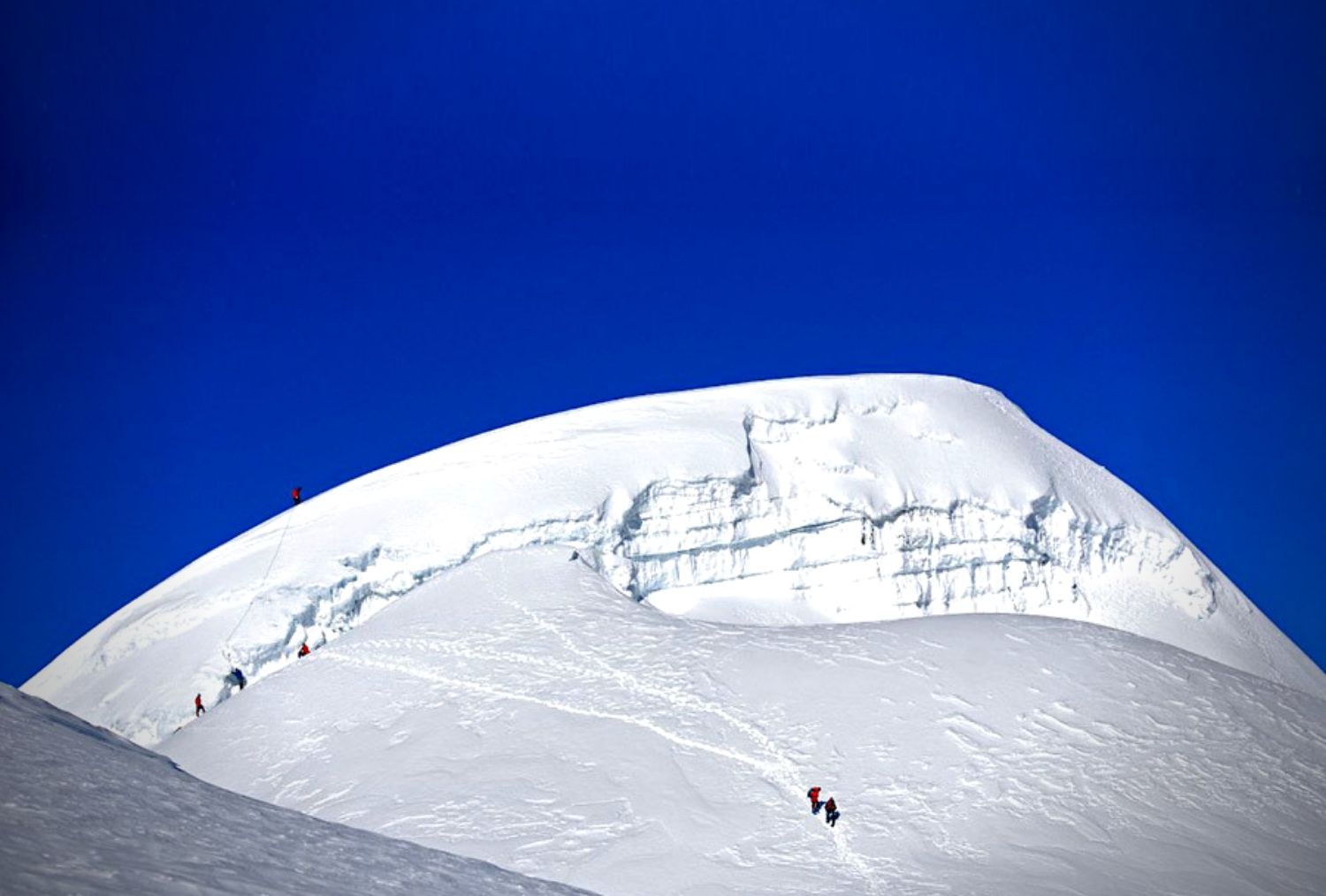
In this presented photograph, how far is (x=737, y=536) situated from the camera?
29797mm

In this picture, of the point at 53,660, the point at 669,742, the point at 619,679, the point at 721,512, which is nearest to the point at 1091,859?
the point at 669,742

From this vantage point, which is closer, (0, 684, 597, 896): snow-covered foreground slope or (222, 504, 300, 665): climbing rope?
(0, 684, 597, 896): snow-covered foreground slope

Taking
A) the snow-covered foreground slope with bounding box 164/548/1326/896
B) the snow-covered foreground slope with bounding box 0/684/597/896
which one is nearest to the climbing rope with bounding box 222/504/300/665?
the snow-covered foreground slope with bounding box 164/548/1326/896

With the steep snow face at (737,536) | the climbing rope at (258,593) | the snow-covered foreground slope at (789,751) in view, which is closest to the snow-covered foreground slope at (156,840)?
the snow-covered foreground slope at (789,751)

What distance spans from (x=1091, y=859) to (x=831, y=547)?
16.2 meters

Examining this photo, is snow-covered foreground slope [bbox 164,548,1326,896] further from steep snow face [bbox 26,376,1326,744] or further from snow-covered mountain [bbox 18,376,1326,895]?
steep snow face [bbox 26,376,1326,744]

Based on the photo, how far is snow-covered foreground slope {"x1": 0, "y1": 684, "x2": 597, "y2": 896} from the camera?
6.23 metres

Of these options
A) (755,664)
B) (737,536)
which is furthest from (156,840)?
(737,536)

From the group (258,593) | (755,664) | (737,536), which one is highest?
(737,536)

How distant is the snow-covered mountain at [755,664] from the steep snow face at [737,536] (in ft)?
0.30

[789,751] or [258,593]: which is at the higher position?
[258,593]

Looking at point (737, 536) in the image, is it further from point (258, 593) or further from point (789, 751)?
point (789, 751)

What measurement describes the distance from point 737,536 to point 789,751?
12527 millimetres

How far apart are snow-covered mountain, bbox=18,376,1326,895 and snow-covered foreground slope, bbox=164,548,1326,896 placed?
0.21 feet
